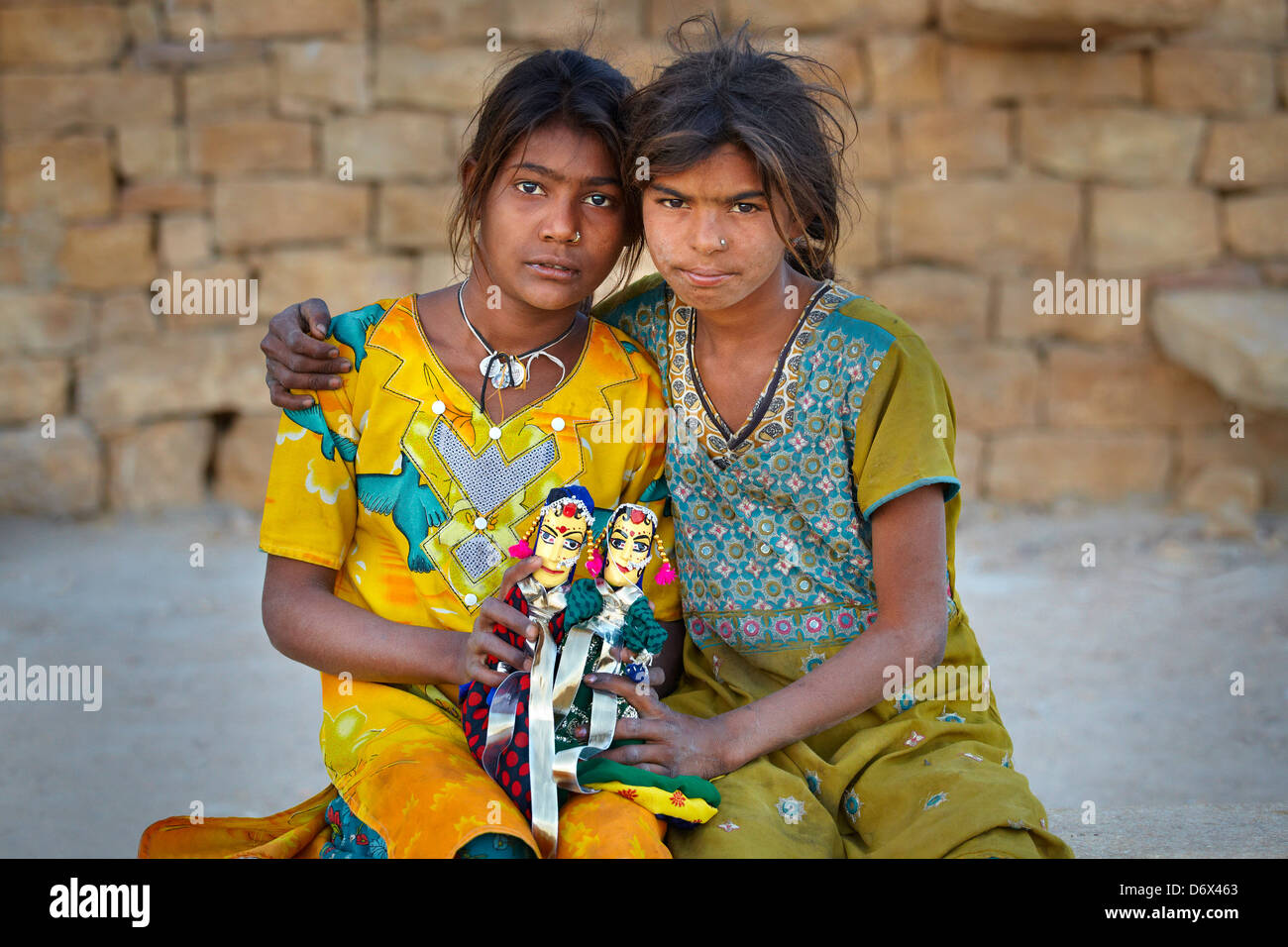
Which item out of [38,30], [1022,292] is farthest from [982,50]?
[38,30]

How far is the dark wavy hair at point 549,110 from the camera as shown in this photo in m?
2.33

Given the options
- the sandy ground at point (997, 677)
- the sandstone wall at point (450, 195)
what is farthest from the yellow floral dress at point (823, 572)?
the sandstone wall at point (450, 195)

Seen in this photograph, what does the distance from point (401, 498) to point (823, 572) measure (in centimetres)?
81

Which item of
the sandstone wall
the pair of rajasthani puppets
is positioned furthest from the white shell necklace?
the sandstone wall

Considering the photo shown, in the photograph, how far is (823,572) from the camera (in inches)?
93.9

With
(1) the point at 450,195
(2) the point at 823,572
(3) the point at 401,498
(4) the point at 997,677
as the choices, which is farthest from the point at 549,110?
(1) the point at 450,195

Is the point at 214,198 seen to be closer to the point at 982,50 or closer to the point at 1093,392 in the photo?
the point at 982,50

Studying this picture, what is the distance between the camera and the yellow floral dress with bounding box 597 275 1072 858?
2.21 metres

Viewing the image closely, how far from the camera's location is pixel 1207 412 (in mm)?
7145

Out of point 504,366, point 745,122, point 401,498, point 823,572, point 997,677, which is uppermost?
point 745,122

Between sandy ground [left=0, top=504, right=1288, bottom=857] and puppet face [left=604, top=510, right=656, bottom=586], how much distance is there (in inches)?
52.4

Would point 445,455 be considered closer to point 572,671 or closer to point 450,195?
point 572,671

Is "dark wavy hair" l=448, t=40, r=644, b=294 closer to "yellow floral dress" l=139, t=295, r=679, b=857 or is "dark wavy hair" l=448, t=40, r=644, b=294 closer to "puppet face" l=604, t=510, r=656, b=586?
"yellow floral dress" l=139, t=295, r=679, b=857

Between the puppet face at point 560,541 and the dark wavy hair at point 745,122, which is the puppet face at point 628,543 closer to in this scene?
the puppet face at point 560,541
